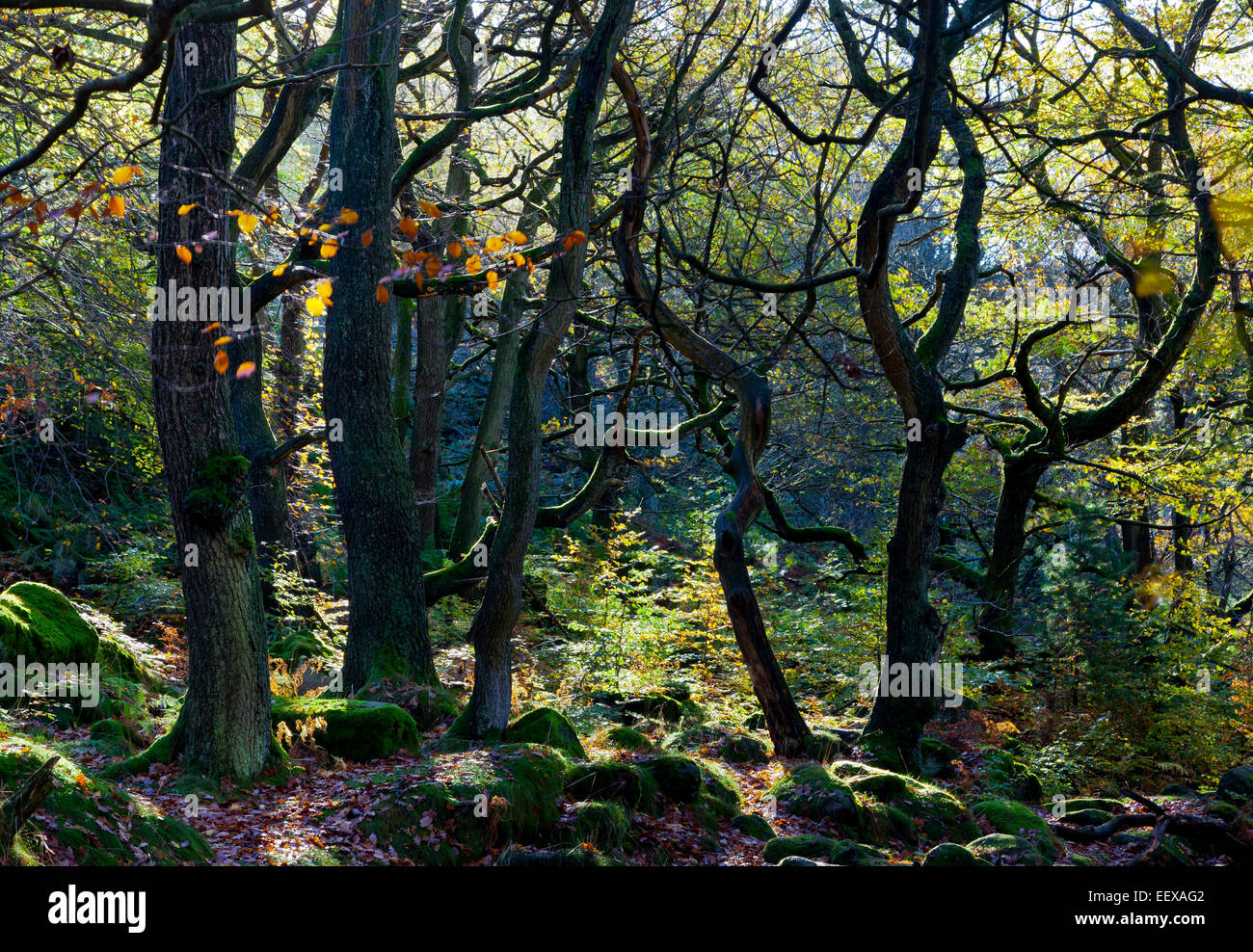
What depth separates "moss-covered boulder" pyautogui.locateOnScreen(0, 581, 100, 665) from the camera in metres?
8.23

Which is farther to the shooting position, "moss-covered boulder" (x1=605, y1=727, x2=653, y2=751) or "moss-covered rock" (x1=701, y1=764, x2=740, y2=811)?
"moss-covered boulder" (x1=605, y1=727, x2=653, y2=751)

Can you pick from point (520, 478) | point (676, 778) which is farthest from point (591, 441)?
point (676, 778)

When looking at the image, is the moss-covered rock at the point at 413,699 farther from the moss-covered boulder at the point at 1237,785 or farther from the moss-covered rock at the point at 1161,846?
the moss-covered boulder at the point at 1237,785

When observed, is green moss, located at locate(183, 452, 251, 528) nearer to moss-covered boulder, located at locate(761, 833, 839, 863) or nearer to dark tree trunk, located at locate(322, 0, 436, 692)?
dark tree trunk, located at locate(322, 0, 436, 692)

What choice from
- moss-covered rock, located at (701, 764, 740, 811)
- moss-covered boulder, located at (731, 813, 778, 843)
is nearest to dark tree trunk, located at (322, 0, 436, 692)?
moss-covered rock, located at (701, 764, 740, 811)

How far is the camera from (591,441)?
11.0 meters

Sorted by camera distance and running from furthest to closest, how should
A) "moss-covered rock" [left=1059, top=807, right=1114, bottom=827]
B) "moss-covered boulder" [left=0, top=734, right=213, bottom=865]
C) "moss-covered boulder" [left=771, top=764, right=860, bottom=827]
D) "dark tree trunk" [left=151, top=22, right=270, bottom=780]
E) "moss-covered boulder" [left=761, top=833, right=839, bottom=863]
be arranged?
"moss-covered rock" [left=1059, top=807, right=1114, bottom=827]
"moss-covered boulder" [left=771, top=764, right=860, bottom=827]
"moss-covered boulder" [left=761, top=833, right=839, bottom=863]
"dark tree trunk" [left=151, top=22, right=270, bottom=780]
"moss-covered boulder" [left=0, top=734, right=213, bottom=865]

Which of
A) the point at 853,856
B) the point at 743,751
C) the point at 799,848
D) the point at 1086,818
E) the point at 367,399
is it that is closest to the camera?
the point at 853,856

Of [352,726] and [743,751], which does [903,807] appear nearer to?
[743,751]

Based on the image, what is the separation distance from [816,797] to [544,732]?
238 cm

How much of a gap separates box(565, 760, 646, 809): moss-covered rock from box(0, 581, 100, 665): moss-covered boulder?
5070mm

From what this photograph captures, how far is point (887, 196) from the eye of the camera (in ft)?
29.7

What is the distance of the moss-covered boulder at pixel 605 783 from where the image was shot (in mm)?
6918

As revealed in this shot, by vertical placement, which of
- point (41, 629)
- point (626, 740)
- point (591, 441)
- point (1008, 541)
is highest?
point (591, 441)
